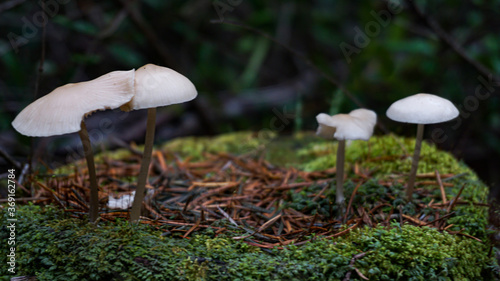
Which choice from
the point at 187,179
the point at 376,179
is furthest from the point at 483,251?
the point at 187,179

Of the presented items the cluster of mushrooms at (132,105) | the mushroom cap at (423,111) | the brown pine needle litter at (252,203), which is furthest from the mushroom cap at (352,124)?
the brown pine needle litter at (252,203)

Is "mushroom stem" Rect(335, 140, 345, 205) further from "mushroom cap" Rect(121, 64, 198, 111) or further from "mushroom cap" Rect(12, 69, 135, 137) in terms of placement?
"mushroom cap" Rect(12, 69, 135, 137)

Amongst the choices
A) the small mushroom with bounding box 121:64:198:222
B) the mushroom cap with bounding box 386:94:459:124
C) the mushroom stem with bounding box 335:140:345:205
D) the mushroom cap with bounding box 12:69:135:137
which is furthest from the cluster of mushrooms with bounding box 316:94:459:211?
the mushroom cap with bounding box 12:69:135:137

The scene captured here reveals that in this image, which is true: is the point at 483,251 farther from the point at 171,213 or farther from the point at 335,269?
the point at 171,213

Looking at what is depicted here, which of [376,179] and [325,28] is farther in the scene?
[325,28]

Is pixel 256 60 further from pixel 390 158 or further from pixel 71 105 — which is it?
pixel 71 105

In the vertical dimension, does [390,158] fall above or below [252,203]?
above

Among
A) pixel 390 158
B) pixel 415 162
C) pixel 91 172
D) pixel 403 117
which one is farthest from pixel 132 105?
pixel 390 158
